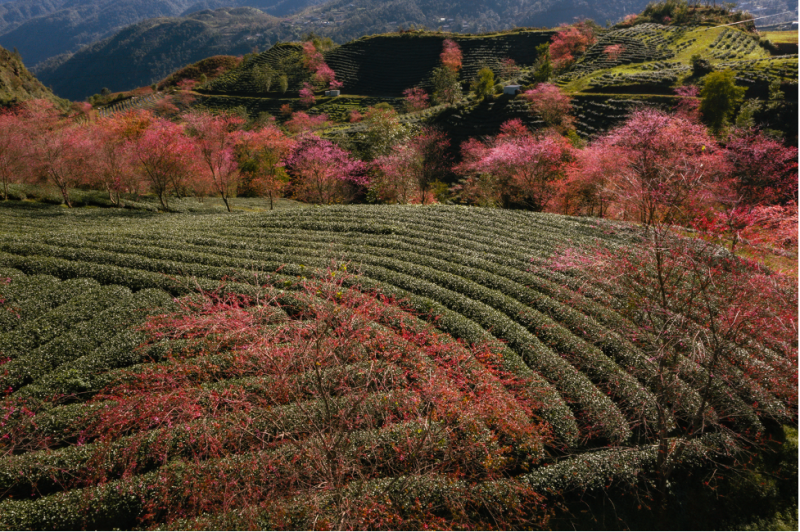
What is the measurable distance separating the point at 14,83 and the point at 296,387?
4321 inches

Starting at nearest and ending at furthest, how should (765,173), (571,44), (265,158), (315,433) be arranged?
(315,433) → (765,173) → (265,158) → (571,44)

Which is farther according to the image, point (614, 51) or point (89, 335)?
point (614, 51)

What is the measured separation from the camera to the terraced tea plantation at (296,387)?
6391 mm

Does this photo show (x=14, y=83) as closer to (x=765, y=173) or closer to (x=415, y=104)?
(x=415, y=104)

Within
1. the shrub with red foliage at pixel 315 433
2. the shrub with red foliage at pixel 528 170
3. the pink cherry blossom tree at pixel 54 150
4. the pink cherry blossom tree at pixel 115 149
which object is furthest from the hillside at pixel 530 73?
the pink cherry blossom tree at pixel 54 150

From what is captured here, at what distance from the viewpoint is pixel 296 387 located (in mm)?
8516

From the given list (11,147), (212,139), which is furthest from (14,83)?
(212,139)

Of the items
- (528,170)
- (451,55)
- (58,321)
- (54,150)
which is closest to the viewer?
(58,321)

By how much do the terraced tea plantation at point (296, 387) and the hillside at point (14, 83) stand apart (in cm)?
8651

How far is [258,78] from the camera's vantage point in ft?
236

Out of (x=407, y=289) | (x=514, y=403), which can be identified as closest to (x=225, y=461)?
(x=514, y=403)

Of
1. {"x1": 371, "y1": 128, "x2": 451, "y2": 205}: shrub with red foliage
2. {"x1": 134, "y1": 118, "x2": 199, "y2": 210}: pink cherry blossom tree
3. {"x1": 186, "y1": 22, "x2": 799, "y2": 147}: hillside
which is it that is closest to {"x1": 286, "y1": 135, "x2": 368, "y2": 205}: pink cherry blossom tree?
{"x1": 371, "y1": 128, "x2": 451, "y2": 205}: shrub with red foliage

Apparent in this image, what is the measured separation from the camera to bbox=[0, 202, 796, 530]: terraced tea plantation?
252 inches

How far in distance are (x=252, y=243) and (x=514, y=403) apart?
12615mm
